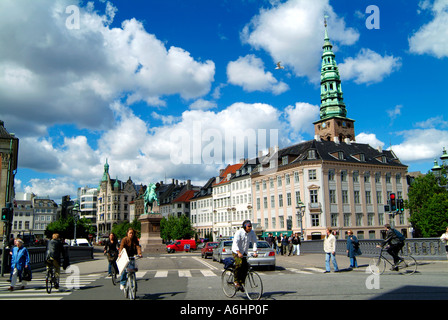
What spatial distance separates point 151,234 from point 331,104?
6581 cm

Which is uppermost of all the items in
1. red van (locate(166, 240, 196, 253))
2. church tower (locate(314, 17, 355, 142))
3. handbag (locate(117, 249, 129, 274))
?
church tower (locate(314, 17, 355, 142))

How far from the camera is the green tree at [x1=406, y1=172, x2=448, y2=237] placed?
6366cm

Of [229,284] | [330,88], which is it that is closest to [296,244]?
[229,284]

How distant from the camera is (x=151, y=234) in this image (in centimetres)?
4431

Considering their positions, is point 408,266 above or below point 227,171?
below

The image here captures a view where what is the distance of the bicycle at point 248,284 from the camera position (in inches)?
371

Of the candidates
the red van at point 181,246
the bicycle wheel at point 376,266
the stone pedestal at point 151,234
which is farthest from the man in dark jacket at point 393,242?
the red van at point 181,246

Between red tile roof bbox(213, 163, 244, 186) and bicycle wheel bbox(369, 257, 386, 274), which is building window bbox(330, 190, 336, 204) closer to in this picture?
red tile roof bbox(213, 163, 244, 186)

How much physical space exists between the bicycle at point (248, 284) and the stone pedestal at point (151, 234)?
3443 cm

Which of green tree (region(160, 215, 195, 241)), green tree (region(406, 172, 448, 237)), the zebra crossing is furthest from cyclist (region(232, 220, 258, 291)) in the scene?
green tree (region(160, 215, 195, 241))

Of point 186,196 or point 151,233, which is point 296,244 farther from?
point 186,196

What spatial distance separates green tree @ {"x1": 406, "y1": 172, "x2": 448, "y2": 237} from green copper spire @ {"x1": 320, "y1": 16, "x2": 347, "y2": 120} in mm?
30841
